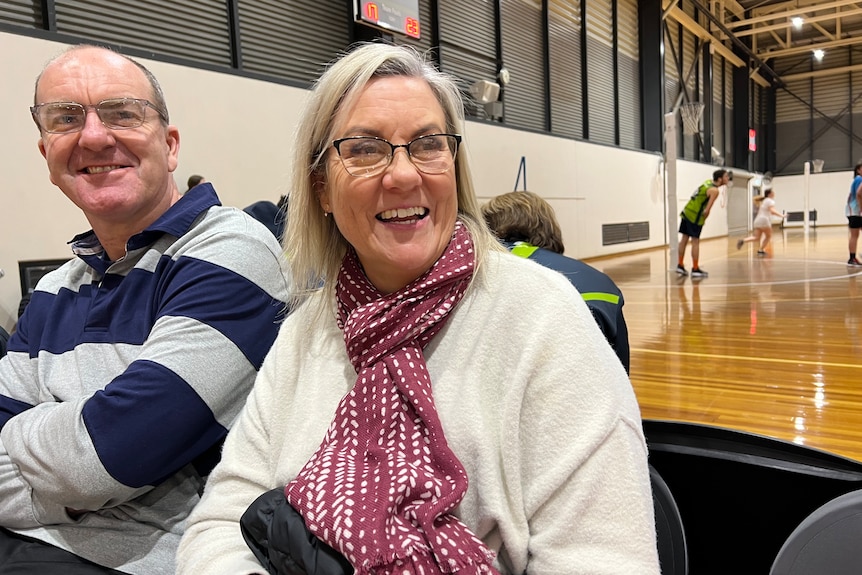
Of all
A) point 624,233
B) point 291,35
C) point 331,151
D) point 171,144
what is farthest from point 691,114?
point 331,151

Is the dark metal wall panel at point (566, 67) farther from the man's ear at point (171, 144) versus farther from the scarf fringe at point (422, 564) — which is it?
the scarf fringe at point (422, 564)

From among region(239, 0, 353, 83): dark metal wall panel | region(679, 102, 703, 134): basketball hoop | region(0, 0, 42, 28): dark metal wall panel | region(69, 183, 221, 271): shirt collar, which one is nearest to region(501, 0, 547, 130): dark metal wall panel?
region(239, 0, 353, 83): dark metal wall panel

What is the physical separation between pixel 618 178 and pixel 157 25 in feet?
34.8

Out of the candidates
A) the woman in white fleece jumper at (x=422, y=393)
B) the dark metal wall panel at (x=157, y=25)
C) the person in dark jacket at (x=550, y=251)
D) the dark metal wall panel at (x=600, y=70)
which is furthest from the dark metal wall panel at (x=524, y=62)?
the woman in white fleece jumper at (x=422, y=393)

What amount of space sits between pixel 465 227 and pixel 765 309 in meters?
5.96

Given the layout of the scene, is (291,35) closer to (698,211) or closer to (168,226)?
(168,226)

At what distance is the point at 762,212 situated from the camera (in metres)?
12.0

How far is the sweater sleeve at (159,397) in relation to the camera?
1.12 meters

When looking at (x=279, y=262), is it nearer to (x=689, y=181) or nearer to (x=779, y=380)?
(x=779, y=380)

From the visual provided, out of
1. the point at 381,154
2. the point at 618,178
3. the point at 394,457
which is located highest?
the point at 618,178

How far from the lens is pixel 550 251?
8.04 ft

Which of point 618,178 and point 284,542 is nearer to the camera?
point 284,542

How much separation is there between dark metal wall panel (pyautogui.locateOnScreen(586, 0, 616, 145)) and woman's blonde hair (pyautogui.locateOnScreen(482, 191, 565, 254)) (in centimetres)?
1072

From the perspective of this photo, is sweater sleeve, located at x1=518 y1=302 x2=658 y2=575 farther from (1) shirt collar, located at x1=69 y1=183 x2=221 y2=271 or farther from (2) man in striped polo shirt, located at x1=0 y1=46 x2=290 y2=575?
(1) shirt collar, located at x1=69 y1=183 x2=221 y2=271
